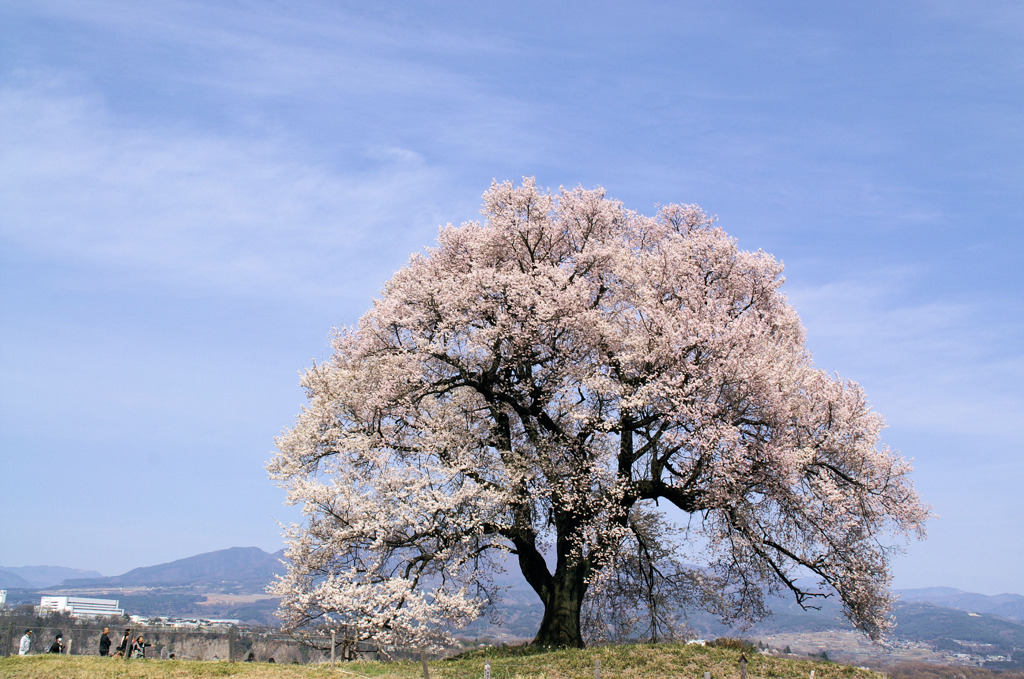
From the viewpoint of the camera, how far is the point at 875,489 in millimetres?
25391

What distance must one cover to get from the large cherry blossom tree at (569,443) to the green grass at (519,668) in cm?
205

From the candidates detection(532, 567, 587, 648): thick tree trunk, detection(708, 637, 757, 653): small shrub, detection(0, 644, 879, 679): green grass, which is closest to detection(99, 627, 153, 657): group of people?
detection(0, 644, 879, 679): green grass

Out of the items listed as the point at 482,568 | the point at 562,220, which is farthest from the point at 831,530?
the point at 562,220

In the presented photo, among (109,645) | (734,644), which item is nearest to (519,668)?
(734,644)

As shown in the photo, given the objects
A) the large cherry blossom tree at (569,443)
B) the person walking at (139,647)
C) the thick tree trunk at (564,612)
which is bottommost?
the person walking at (139,647)

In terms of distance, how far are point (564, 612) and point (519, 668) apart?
4804mm

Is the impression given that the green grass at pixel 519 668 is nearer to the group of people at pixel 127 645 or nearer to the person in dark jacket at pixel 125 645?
the group of people at pixel 127 645

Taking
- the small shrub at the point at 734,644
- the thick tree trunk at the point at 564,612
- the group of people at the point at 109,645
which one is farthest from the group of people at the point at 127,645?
the small shrub at the point at 734,644

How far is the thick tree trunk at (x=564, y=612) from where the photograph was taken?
2583 centimetres

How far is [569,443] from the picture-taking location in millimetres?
26484

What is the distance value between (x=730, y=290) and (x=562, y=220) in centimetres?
733

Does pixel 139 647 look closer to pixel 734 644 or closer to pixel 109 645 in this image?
pixel 109 645

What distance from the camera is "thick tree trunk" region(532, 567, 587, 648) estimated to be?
84.7 feet

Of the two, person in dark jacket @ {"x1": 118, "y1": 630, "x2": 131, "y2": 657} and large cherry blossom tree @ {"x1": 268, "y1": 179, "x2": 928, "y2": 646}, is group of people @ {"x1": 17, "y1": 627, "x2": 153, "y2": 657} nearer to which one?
person in dark jacket @ {"x1": 118, "y1": 630, "x2": 131, "y2": 657}
